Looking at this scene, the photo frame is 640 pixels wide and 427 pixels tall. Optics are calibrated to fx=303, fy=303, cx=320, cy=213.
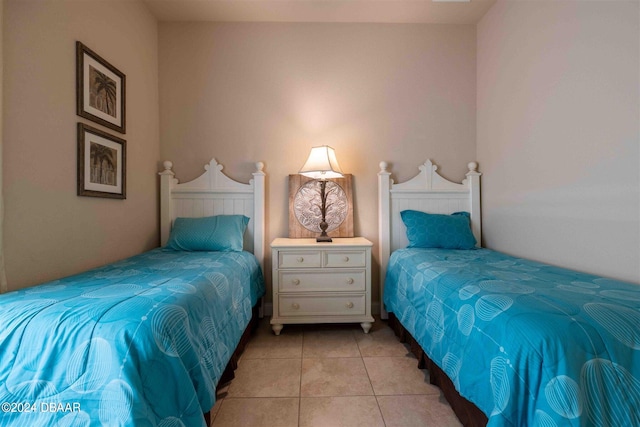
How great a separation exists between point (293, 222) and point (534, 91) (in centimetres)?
196

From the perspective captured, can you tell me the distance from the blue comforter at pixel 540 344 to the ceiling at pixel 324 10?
2168mm

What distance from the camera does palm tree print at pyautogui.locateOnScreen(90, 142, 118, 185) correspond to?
182cm

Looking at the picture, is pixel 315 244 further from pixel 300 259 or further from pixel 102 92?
pixel 102 92

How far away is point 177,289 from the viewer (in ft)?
3.96

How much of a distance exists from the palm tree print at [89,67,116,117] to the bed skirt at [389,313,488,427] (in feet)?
8.03

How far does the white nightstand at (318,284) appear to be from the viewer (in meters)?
2.22

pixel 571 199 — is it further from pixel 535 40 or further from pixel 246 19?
pixel 246 19

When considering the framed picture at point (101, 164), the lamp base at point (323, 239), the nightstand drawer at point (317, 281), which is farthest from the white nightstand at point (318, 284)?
the framed picture at point (101, 164)

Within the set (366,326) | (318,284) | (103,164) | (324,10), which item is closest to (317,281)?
(318,284)

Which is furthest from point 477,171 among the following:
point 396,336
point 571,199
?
point 396,336

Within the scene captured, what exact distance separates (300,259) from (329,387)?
88 centimetres

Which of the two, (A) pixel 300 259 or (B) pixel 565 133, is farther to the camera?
(A) pixel 300 259

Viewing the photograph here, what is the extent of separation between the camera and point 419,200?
2621 mm

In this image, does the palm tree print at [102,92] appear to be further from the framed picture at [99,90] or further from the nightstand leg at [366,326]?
the nightstand leg at [366,326]
